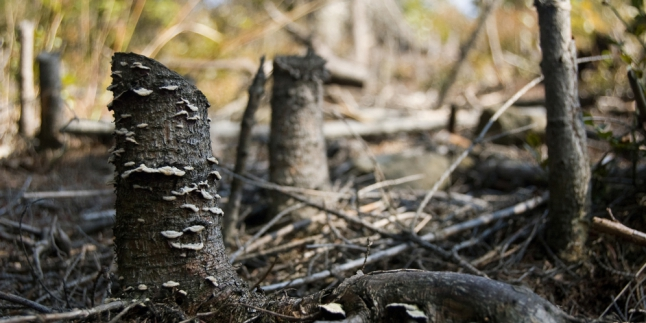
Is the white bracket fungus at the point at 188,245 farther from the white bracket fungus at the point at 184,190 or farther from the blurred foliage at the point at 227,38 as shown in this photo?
the blurred foliage at the point at 227,38

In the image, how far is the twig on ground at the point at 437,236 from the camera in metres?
2.27

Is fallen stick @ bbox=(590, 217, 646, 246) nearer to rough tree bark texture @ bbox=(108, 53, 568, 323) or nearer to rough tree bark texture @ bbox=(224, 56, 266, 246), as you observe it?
rough tree bark texture @ bbox=(108, 53, 568, 323)

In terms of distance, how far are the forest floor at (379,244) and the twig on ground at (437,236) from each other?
15 millimetres

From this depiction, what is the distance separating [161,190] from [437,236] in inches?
65.9

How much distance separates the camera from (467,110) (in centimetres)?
750

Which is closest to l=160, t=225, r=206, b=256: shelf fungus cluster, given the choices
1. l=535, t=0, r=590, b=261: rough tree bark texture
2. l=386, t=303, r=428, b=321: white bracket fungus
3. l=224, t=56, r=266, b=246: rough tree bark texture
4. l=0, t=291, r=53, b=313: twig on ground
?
l=0, t=291, r=53, b=313: twig on ground

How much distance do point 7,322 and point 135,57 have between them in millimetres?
911

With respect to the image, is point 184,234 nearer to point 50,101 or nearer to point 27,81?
point 50,101

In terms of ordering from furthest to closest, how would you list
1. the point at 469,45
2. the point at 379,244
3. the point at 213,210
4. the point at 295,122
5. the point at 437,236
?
the point at 469,45 < the point at 295,122 < the point at 379,244 < the point at 437,236 < the point at 213,210

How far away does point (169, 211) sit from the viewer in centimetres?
164

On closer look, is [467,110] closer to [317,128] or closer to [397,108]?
[397,108]

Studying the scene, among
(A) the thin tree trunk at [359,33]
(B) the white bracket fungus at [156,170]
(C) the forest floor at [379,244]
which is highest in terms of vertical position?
(A) the thin tree trunk at [359,33]

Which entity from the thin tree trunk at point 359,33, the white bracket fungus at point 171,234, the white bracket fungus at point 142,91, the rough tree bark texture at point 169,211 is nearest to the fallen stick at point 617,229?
the rough tree bark texture at point 169,211

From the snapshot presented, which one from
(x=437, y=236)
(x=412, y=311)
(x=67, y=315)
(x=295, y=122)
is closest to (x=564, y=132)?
(x=437, y=236)
